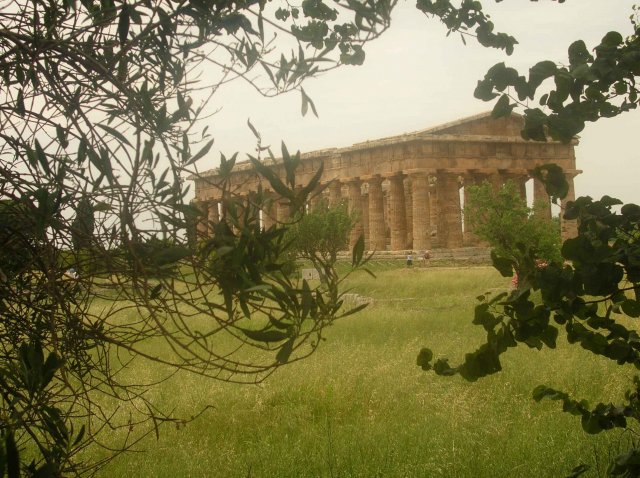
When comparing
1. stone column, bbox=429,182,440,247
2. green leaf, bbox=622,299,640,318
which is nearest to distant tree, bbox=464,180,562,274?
stone column, bbox=429,182,440,247

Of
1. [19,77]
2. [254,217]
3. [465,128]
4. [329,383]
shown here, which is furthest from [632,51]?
[465,128]

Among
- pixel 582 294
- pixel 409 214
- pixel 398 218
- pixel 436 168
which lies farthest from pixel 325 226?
pixel 582 294

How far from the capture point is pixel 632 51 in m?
2.79

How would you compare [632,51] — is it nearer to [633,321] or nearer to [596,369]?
[596,369]

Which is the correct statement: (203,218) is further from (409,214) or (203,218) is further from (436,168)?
(409,214)

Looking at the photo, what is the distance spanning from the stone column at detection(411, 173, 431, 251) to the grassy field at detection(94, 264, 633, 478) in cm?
2605

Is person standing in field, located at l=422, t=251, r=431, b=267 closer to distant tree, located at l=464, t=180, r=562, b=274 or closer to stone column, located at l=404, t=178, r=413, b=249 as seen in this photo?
distant tree, located at l=464, t=180, r=562, b=274

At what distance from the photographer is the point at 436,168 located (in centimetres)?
3675

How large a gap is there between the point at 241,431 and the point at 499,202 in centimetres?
2280

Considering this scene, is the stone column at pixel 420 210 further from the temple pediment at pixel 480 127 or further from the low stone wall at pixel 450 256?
the temple pediment at pixel 480 127

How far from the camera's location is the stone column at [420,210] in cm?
3653

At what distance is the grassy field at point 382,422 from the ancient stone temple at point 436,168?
2660cm

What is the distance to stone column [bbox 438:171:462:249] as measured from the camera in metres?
37.5

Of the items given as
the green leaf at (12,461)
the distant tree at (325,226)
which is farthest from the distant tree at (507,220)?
the green leaf at (12,461)
